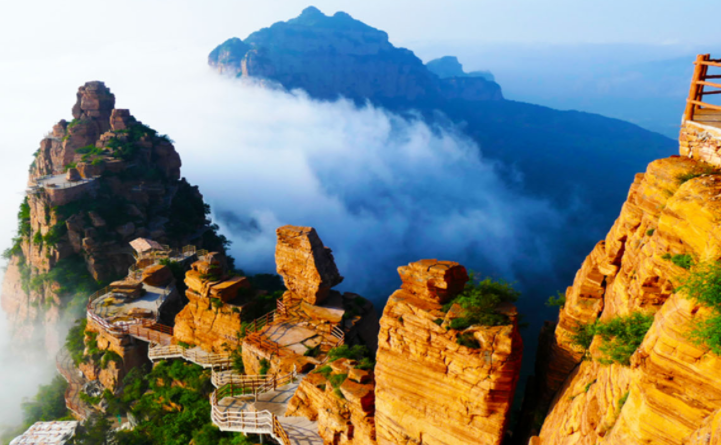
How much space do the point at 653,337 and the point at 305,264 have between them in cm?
2117

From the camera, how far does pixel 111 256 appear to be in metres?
50.0

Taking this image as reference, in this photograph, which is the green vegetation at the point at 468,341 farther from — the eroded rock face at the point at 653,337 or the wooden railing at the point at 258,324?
the wooden railing at the point at 258,324

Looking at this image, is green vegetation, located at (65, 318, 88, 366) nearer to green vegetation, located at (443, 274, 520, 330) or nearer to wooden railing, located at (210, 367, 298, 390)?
wooden railing, located at (210, 367, 298, 390)

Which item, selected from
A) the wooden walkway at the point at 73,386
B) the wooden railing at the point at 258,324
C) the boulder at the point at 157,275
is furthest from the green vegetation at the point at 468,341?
the wooden walkway at the point at 73,386

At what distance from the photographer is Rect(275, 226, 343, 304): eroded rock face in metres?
26.6

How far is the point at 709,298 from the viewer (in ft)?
22.4

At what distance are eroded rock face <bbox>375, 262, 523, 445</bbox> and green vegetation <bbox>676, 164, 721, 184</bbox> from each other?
6.09m

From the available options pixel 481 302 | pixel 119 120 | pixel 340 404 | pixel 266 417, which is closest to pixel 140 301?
pixel 266 417

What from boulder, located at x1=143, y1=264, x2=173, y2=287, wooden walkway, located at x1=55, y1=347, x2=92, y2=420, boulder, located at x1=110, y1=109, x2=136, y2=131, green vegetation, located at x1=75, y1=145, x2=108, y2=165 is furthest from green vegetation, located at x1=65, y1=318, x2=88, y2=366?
boulder, located at x1=110, y1=109, x2=136, y2=131

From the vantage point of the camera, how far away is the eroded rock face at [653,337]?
23.2ft

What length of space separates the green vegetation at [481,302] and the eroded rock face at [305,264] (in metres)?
13.2

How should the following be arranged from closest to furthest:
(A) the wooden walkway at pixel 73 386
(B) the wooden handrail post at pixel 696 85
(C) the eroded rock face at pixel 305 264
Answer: (B) the wooden handrail post at pixel 696 85 → (C) the eroded rock face at pixel 305 264 → (A) the wooden walkway at pixel 73 386

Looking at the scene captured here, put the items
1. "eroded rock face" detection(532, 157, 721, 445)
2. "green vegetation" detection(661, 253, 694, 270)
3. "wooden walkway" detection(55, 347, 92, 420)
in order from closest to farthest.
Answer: "eroded rock face" detection(532, 157, 721, 445)
"green vegetation" detection(661, 253, 694, 270)
"wooden walkway" detection(55, 347, 92, 420)

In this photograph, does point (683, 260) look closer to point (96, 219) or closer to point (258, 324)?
point (258, 324)
